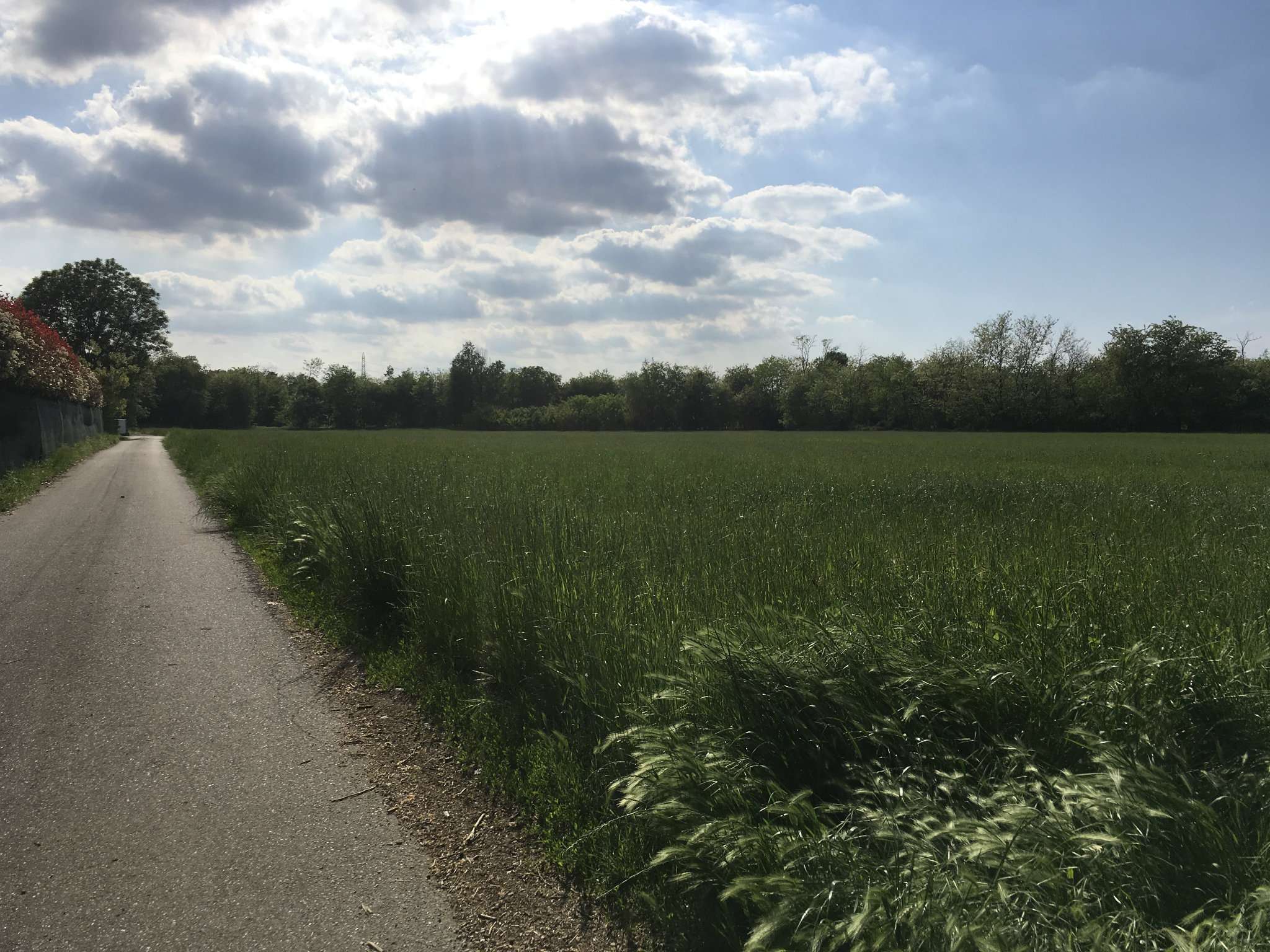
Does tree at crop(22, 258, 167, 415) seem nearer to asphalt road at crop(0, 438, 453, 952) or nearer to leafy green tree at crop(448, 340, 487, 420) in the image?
leafy green tree at crop(448, 340, 487, 420)

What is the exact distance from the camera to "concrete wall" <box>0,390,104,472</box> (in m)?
18.8

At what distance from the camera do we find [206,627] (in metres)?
6.79

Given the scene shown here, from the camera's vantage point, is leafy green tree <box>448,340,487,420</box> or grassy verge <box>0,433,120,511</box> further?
leafy green tree <box>448,340,487,420</box>

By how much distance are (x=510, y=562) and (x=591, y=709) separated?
201cm

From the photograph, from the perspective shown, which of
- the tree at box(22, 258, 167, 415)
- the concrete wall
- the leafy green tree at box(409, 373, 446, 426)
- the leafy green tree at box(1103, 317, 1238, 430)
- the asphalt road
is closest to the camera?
the asphalt road

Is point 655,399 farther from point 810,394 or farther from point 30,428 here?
point 30,428

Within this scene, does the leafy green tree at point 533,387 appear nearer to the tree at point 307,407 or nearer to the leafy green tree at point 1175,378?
the tree at point 307,407

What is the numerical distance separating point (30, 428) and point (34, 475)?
3393mm

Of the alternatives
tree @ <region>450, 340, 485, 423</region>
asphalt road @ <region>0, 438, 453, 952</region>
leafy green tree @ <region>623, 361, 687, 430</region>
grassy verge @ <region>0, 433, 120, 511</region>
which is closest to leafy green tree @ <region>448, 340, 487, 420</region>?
tree @ <region>450, 340, 485, 423</region>

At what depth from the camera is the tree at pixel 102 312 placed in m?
73.1

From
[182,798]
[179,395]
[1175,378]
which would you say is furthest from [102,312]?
[1175,378]

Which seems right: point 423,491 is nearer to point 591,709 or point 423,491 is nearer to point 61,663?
point 61,663

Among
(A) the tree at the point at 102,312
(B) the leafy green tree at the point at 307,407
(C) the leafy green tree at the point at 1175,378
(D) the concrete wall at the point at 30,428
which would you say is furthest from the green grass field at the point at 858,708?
(B) the leafy green tree at the point at 307,407

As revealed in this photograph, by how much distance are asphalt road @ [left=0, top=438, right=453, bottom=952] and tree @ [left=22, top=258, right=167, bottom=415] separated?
255 ft
